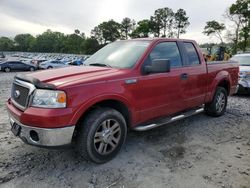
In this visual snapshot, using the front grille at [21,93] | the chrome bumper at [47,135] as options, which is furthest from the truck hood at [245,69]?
the front grille at [21,93]

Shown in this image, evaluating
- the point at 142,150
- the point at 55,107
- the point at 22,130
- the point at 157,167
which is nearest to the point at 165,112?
the point at 142,150

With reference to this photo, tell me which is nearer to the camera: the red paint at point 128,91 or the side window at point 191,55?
the red paint at point 128,91

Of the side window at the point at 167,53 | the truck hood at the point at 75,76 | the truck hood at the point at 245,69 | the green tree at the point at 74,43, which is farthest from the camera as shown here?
the green tree at the point at 74,43

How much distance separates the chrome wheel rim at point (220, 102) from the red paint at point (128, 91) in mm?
476

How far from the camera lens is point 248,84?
828 centimetres

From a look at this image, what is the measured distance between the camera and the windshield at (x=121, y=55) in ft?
12.7

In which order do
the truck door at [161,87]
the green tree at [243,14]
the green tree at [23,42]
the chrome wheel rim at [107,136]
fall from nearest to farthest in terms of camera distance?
the chrome wheel rim at [107,136] < the truck door at [161,87] < the green tree at [243,14] < the green tree at [23,42]

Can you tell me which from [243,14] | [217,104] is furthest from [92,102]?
[243,14]

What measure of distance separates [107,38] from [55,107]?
243 feet

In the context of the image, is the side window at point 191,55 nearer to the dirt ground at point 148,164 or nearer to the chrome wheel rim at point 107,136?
the dirt ground at point 148,164

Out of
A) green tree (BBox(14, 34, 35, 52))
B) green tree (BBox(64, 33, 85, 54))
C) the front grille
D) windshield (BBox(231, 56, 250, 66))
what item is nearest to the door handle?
the front grille

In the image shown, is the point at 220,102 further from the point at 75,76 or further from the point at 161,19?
the point at 161,19

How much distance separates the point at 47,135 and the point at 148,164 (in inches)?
59.7

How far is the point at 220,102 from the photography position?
5832 millimetres
